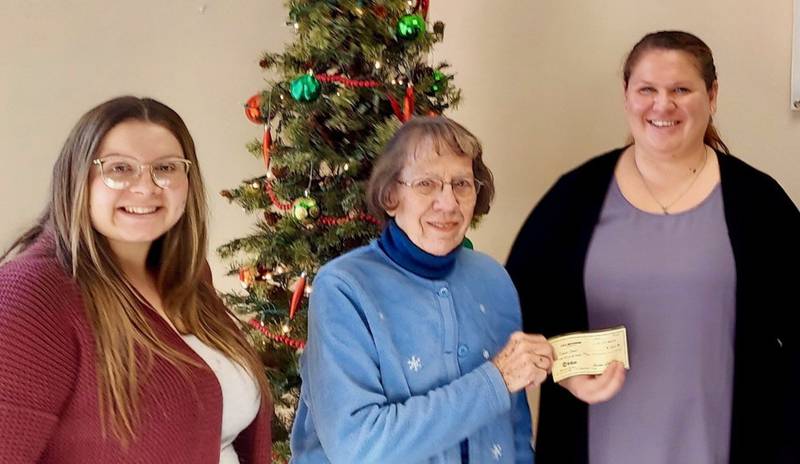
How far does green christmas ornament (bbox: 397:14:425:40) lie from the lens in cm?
201

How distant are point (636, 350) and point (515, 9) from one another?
1641mm

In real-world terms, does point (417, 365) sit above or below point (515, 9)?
below

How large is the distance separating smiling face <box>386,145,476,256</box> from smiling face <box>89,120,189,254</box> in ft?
1.38

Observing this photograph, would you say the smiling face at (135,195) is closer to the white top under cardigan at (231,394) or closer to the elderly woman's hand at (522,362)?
the white top under cardigan at (231,394)

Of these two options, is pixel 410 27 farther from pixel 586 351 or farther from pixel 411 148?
pixel 586 351

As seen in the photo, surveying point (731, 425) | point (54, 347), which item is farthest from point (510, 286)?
point (54, 347)

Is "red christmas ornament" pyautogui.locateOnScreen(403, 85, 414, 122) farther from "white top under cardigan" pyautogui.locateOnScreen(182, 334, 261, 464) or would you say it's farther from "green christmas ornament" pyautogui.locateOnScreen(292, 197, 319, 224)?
"white top under cardigan" pyautogui.locateOnScreen(182, 334, 261, 464)

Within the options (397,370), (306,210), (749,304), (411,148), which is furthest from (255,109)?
(749,304)

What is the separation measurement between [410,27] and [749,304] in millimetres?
1102

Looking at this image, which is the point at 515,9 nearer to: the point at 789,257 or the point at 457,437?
the point at 789,257

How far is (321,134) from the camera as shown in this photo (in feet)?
6.86

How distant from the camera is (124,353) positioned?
115 centimetres

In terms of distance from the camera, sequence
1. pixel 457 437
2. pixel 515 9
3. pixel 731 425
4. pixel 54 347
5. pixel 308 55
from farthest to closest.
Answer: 1. pixel 515 9
2. pixel 308 55
3. pixel 731 425
4. pixel 457 437
5. pixel 54 347

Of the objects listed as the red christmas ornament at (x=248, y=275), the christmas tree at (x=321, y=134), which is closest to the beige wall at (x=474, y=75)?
the christmas tree at (x=321, y=134)
